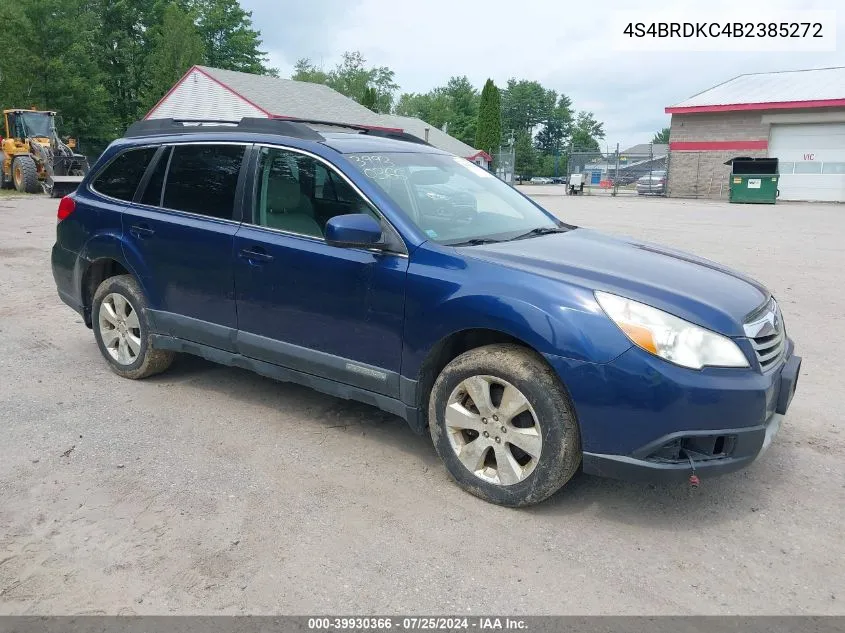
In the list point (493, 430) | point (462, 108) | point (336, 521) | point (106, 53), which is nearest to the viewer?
point (336, 521)

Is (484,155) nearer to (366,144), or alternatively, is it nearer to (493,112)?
(493,112)

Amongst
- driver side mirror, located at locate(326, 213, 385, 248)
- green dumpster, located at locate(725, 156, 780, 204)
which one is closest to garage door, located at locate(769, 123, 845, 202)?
green dumpster, located at locate(725, 156, 780, 204)

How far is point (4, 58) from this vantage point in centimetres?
3844

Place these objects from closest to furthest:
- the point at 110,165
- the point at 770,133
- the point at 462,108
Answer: the point at 110,165
the point at 770,133
the point at 462,108

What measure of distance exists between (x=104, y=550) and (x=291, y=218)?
2033 millimetres

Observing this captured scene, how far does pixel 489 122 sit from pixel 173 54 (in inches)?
1178

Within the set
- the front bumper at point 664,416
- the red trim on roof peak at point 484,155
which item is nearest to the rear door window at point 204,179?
the front bumper at point 664,416

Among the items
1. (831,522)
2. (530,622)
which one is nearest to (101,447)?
(530,622)

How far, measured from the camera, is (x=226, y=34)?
196 ft

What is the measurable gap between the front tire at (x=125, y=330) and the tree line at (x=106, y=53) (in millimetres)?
41439

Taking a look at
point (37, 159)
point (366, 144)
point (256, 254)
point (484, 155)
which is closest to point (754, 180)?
point (37, 159)

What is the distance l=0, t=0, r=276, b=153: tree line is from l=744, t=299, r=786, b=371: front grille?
44922mm

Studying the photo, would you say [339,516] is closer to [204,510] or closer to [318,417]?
[204,510]

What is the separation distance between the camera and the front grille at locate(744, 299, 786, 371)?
3188 millimetres
